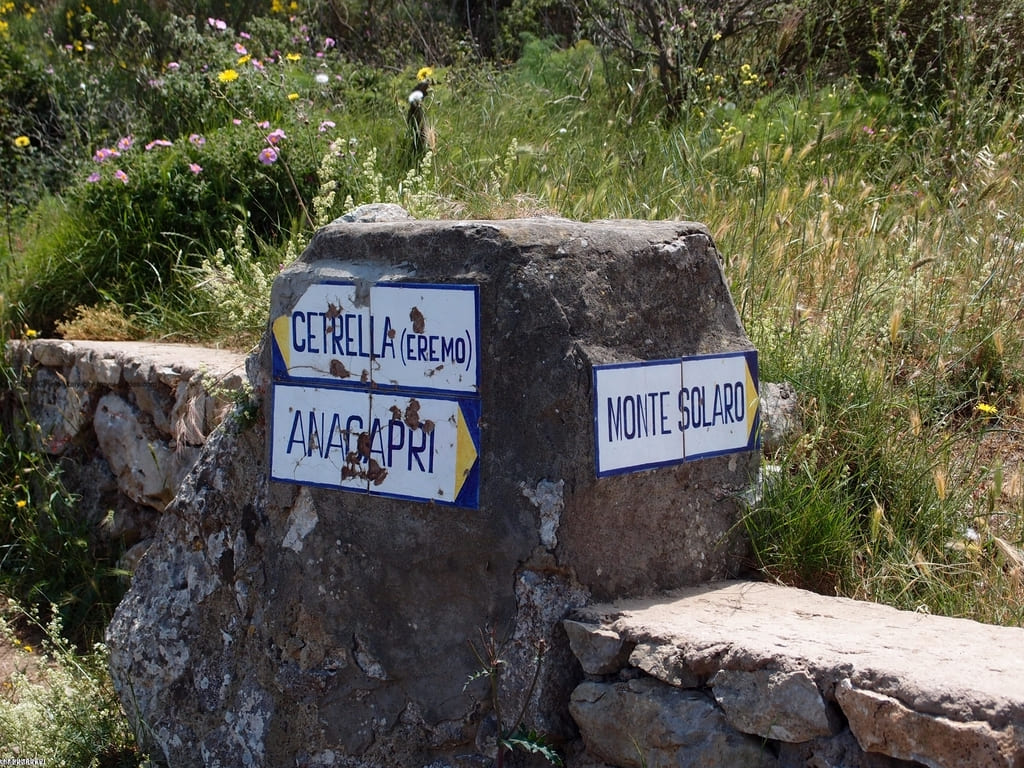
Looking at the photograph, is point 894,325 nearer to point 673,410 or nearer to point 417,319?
point 673,410

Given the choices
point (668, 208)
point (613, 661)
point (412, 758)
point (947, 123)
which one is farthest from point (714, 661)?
point (947, 123)

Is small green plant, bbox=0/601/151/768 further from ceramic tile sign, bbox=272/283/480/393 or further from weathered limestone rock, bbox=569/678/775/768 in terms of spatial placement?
weathered limestone rock, bbox=569/678/775/768

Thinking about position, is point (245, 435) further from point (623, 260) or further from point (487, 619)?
point (623, 260)

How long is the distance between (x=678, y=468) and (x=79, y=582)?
2921 millimetres

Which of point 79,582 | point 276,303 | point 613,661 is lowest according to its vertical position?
point 79,582

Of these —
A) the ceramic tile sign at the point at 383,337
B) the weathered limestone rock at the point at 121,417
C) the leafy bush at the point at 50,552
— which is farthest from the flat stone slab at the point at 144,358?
the ceramic tile sign at the point at 383,337

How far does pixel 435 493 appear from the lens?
8.28 ft

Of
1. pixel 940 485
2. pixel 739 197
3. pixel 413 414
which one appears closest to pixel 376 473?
pixel 413 414

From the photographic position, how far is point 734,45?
6.48m

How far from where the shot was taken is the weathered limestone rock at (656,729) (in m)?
2.16

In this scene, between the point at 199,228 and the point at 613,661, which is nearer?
the point at 613,661

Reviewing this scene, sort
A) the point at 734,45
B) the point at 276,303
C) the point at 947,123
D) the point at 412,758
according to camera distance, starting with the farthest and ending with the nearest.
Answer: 1. the point at 734,45
2. the point at 947,123
3. the point at 276,303
4. the point at 412,758

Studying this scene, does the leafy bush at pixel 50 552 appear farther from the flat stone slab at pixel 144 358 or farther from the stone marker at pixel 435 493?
the stone marker at pixel 435 493

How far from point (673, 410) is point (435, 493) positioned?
60 centimetres
